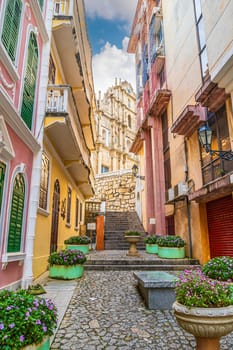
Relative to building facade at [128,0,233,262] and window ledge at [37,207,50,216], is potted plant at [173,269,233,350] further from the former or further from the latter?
window ledge at [37,207,50,216]

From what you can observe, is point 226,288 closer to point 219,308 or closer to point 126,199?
point 219,308

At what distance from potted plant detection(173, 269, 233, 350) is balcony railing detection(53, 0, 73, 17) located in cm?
898

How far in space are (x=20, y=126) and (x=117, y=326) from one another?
4.30 m

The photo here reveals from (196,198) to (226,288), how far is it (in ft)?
20.3

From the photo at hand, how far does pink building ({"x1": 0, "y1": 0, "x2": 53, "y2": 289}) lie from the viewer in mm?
4660

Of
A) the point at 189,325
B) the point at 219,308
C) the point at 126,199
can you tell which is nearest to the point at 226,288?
the point at 219,308

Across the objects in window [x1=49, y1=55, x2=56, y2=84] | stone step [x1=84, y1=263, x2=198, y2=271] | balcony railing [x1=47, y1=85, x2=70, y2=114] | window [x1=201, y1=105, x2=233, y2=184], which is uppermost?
window [x1=49, y1=55, x2=56, y2=84]

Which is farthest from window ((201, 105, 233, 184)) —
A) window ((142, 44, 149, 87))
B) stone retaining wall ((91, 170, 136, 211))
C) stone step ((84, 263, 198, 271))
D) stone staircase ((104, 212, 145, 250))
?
stone retaining wall ((91, 170, 136, 211))

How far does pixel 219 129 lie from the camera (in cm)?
825

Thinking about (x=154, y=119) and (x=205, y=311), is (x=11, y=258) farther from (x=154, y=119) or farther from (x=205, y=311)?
(x=154, y=119)

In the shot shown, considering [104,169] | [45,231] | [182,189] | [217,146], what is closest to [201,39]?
[217,146]

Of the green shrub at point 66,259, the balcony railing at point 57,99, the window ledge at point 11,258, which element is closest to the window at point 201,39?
the balcony railing at point 57,99

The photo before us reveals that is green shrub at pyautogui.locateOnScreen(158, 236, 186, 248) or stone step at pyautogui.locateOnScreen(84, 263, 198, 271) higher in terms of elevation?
green shrub at pyautogui.locateOnScreen(158, 236, 186, 248)

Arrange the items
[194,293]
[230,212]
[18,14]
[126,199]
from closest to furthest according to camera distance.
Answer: [194,293] → [18,14] → [230,212] → [126,199]
